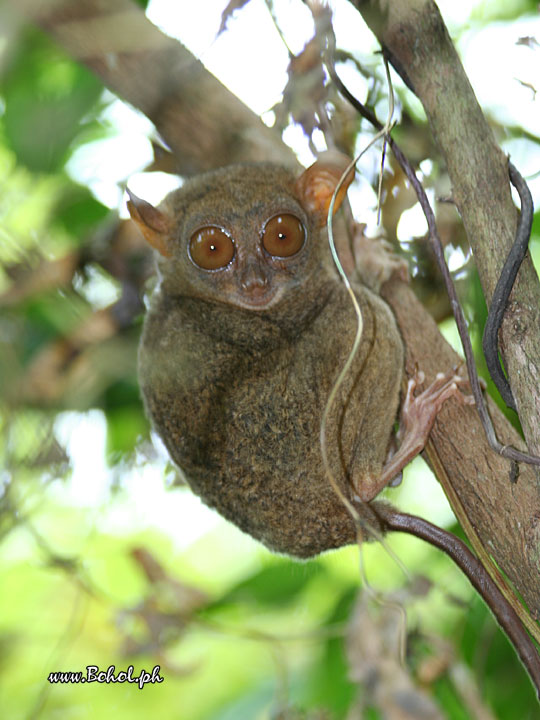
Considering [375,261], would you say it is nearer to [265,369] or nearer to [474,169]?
[265,369]

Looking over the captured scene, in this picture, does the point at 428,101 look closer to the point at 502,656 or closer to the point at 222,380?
the point at 222,380

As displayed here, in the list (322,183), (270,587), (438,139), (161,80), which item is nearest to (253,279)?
(322,183)

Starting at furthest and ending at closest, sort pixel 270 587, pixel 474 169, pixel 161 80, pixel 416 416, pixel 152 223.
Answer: pixel 270 587, pixel 161 80, pixel 152 223, pixel 416 416, pixel 474 169

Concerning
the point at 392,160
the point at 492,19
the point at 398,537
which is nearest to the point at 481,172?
the point at 392,160

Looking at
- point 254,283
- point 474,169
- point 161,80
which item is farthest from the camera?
point 161,80

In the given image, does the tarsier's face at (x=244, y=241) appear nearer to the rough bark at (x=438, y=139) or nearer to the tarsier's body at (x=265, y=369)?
the tarsier's body at (x=265, y=369)

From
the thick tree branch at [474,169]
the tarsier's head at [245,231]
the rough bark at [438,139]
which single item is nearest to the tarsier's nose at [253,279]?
the tarsier's head at [245,231]

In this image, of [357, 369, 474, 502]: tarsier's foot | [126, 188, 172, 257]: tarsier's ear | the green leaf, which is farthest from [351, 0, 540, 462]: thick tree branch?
the green leaf
